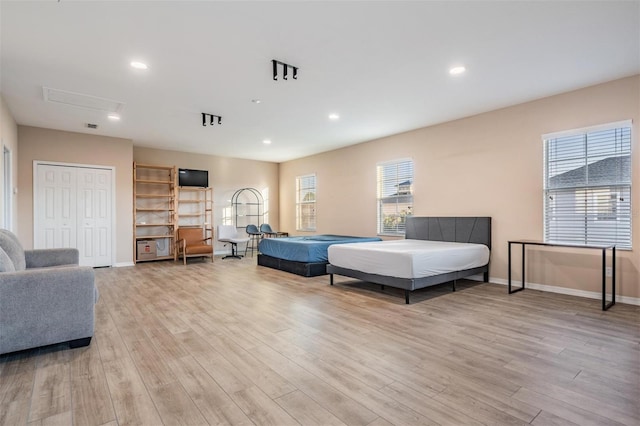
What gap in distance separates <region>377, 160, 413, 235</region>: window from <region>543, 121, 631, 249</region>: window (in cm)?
227

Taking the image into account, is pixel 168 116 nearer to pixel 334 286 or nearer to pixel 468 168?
pixel 334 286

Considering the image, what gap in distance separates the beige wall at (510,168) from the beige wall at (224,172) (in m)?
3.65

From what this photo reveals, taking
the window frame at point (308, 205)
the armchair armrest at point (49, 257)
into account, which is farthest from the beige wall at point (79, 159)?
the window frame at point (308, 205)

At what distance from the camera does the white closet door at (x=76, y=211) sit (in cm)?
583

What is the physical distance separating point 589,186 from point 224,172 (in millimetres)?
7669

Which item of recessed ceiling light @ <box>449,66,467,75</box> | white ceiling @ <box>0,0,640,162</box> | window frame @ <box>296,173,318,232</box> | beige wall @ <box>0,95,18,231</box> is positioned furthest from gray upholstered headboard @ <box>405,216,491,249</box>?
beige wall @ <box>0,95,18,231</box>

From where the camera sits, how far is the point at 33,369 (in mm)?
2176

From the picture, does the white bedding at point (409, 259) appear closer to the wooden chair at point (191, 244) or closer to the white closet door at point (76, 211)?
the wooden chair at point (191, 244)

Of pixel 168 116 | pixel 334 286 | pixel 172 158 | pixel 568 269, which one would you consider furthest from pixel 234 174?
pixel 568 269

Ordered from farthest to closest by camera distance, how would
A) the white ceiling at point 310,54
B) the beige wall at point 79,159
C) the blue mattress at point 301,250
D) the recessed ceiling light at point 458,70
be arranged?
1. the beige wall at point 79,159
2. the blue mattress at point 301,250
3. the recessed ceiling light at point 458,70
4. the white ceiling at point 310,54

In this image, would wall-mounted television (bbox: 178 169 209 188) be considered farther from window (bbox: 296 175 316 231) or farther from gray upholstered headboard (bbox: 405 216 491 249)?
gray upholstered headboard (bbox: 405 216 491 249)

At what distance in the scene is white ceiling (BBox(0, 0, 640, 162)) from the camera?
253cm

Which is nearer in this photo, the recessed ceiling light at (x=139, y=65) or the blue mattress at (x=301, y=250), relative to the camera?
the recessed ceiling light at (x=139, y=65)

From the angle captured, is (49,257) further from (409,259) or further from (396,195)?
(396,195)
